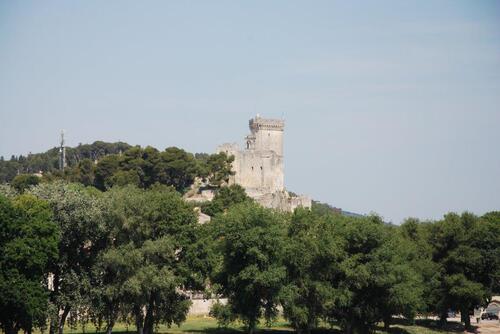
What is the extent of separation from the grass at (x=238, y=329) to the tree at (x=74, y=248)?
5.25 m

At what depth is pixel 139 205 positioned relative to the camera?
180 ft

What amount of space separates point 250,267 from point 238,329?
32.0 feet

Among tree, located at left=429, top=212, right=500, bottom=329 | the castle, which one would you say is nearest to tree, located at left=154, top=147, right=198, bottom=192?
the castle

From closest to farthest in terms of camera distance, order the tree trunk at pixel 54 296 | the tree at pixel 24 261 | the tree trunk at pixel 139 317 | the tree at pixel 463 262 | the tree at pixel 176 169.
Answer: the tree at pixel 24 261, the tree trunk at pixel 54 296, the tree trunk at pixel 139 317, the tree at pixel 463 262, the tree at pixel 176 169

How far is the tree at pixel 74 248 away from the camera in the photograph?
52062 mm

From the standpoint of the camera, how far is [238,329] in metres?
63.7

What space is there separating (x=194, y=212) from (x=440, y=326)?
29778 mm

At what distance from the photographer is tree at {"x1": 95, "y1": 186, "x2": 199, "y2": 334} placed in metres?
52.6

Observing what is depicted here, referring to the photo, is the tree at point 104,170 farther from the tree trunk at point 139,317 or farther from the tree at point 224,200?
the tree trunk at point 139,317

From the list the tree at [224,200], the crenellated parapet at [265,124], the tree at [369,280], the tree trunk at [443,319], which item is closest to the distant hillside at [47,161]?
the crenellated parapet at [265,124]

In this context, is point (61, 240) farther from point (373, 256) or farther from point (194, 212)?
point (373, 256)

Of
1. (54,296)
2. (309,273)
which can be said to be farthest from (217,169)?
(54,296)

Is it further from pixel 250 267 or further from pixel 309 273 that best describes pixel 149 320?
pixel 309 273

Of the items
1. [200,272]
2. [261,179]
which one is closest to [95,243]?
[200,272]
